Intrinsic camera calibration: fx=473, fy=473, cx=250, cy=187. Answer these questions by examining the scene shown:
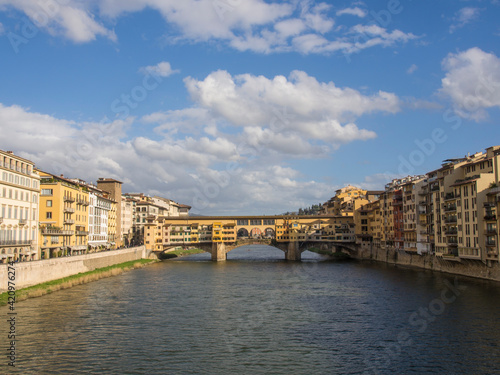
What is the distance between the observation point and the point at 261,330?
3412cm

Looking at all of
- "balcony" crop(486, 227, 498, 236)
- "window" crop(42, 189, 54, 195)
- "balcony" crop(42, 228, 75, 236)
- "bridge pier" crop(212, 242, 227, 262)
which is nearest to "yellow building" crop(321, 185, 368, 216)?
"bridge pier" crop(212, 242, 227, 262)

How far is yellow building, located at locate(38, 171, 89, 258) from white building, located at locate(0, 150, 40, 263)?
24.8ft

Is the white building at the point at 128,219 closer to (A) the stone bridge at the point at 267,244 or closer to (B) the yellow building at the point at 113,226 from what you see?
(B) the yellow building at the point at 113,226

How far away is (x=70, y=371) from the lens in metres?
24.7

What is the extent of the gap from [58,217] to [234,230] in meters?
47.1

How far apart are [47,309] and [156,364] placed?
17.6 m

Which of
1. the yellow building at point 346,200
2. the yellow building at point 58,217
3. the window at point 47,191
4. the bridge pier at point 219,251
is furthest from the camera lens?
the yellow building at point 346,200

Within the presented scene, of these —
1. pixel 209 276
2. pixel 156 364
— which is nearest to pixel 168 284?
pixel 209 276

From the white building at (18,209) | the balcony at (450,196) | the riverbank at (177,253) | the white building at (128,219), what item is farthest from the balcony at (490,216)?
the white building at (128,219)

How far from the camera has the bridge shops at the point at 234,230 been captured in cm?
10969

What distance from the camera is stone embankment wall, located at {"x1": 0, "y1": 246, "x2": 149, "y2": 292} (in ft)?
146

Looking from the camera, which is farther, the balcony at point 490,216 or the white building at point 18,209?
the balcony at point 490,216

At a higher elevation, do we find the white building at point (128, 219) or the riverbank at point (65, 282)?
the white building at point (128, 219)

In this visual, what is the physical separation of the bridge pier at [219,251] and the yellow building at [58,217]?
109ft
